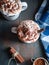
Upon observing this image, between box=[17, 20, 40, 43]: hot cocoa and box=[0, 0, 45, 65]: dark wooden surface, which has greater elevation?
box=[17, 20, 40, 43]: hot cocoa

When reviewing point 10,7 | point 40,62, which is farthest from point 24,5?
point 40,62

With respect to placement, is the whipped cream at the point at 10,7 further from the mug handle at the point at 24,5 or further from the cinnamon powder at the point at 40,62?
the cinnamon powder at the point at 40,62

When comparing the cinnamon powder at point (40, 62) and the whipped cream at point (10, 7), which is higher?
the whipped cream at point (10, 7)

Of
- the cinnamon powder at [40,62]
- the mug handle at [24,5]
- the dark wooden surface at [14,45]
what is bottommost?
the cinnamon powder at [40,62]

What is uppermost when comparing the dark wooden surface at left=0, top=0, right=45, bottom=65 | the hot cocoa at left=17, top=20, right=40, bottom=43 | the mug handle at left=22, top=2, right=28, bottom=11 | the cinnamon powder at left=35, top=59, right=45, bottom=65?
the mug handle at left=22, top=2, right=28, bottom=11

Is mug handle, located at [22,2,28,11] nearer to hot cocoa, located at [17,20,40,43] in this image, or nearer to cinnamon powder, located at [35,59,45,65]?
hot cocoa, located at [17,20,40,43]

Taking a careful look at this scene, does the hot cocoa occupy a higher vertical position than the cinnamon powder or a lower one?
higher

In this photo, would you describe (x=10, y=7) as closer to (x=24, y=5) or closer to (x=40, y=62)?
(x=24, y=5)

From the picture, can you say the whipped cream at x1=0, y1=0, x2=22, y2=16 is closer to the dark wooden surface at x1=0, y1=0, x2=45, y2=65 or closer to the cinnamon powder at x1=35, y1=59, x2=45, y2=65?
the dark wooden surface at x1=0, y1=0, x2=45, y2=65

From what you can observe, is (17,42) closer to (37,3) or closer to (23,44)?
(23,44)

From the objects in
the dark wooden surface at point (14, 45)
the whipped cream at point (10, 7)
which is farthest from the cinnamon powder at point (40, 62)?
the whipped cream at point (10, 7)

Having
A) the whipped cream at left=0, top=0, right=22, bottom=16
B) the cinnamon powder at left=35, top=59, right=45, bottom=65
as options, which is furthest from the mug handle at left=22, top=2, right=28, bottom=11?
the cinnamon powder at left=35, top=59, right=45, bottom=65
